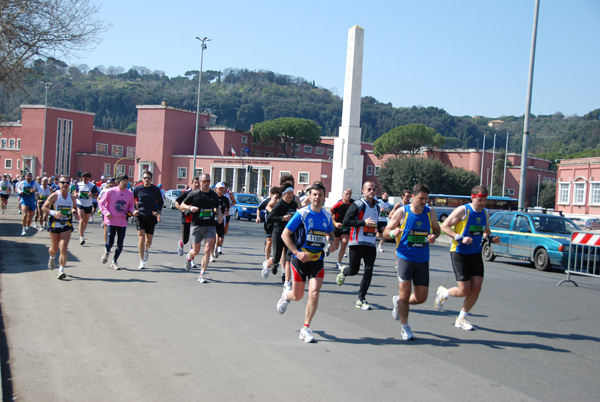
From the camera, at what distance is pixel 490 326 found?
7828mm

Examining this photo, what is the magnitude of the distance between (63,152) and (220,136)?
2274cm

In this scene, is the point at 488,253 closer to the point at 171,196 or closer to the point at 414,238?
the point at 414,238

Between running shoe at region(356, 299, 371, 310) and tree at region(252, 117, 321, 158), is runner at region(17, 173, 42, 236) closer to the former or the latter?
running shoe at region(356, 299, 371, 310)

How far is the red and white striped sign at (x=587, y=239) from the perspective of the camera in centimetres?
1284

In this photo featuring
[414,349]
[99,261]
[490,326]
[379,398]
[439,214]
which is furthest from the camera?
[439,214]

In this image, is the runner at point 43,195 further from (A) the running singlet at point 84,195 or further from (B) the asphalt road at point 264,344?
(B) the asphalt road at point 264,344

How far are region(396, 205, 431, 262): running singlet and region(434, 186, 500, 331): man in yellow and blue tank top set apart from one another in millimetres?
607

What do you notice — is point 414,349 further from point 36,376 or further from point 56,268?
point 56,268

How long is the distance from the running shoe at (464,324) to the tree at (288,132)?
264 ft

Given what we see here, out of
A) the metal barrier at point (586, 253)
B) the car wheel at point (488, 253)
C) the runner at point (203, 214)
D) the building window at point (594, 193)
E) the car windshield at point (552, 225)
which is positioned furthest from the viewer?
the building window at point (594, 193)

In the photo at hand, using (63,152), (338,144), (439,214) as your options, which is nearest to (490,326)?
(439,214)

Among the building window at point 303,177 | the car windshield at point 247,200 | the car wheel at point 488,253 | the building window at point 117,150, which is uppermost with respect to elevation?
the building window at point 117,150

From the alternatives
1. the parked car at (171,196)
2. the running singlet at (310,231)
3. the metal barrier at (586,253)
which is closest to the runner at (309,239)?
the running singlet at (310,231)

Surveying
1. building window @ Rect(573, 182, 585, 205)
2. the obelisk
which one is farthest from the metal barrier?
building window @ Rect(573, 182, 585, 205)
